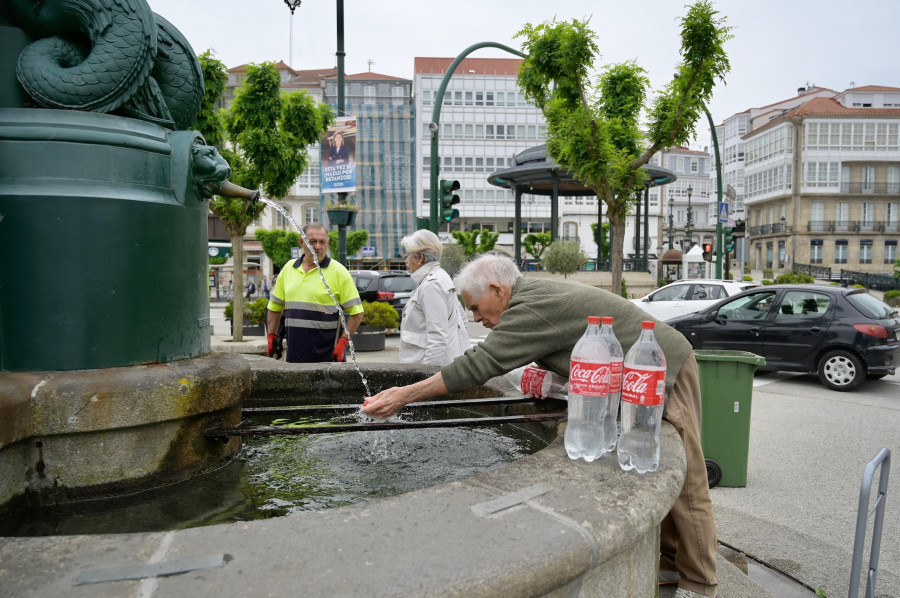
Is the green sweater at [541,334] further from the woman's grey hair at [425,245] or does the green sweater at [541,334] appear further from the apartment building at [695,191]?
the apartment building at [695,191]

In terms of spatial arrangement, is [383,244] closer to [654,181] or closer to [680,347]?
[654,181]

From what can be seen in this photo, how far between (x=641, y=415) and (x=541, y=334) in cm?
52

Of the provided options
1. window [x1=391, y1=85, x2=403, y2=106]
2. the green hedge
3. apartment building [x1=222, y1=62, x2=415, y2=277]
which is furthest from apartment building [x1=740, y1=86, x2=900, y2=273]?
the green hedge

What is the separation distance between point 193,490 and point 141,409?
437 mm

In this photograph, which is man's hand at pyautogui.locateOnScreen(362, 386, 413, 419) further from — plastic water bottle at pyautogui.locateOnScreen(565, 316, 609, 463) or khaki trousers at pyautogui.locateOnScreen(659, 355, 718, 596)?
khaki trousers at pyautogui.locateOnScreen(659, 355, 718, 596)

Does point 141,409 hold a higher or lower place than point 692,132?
lower

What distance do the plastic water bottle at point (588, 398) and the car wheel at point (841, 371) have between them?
9498 millimetres

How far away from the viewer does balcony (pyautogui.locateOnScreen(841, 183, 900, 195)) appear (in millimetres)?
64688

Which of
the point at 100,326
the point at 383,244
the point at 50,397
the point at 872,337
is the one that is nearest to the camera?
the point at 50,397

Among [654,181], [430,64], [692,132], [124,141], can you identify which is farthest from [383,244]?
[124,141]

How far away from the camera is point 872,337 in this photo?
9.94m

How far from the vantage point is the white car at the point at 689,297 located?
16.3 meters

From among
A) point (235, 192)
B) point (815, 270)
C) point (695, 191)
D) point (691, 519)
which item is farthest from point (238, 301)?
point (695, 191)

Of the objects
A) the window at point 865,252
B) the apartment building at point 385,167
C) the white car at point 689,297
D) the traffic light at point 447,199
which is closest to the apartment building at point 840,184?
the window at point 865,252
